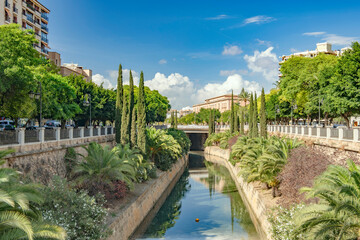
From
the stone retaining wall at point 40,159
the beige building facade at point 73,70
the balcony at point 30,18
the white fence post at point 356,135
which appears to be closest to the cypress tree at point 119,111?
the stone retaining wall at point 40,159

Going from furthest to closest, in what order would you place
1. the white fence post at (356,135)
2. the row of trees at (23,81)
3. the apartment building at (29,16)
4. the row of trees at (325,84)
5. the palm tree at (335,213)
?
the apartment building at (29,16), the row of trees at (325,84), the row of trees at (23,81), the white fence post at (356,135), the palm tree at (335,213)

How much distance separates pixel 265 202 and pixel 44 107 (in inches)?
776

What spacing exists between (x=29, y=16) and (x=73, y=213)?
51.4m

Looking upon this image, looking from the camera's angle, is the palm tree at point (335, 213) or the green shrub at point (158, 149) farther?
the green shrub at point (158, 149)

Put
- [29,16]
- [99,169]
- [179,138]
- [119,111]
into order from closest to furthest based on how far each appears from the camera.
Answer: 1. [99,169]
2. [119,111]
3. [179,138]
4. [29,16]

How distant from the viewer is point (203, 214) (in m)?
24.2

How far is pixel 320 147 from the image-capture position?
952 inches

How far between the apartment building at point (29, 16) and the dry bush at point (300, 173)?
44.8 m

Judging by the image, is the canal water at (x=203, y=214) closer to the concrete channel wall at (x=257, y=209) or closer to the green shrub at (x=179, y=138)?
the concrete channel wall at (x=257, y=209)

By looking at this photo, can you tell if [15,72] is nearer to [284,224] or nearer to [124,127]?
[124,127]

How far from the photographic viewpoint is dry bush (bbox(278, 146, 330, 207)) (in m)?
14.9

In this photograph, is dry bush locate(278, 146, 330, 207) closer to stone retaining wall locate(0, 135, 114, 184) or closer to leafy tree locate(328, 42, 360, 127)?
stone retaining wall locate(0, 135, 114, 184)

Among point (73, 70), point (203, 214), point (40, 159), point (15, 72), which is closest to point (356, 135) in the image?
point (203, 214)

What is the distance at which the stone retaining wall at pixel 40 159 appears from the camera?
15.2 meters
